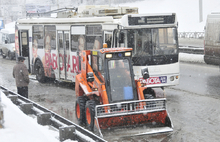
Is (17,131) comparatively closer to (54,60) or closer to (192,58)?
(54,60)

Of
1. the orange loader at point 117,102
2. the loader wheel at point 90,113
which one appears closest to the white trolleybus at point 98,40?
the orange loader at point 117,102

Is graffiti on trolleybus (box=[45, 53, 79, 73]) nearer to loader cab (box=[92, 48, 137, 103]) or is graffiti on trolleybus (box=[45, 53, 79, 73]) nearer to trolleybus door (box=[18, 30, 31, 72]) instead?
trolleybus door (box=[18, 30, 31, 72])

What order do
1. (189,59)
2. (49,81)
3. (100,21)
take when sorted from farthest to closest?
1. (189,59)
2. (49,81)
3. (100,21)

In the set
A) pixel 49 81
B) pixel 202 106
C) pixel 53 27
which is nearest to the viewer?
pixel 202 106

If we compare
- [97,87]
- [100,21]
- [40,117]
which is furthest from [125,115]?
[100,21]

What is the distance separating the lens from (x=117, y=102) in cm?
907

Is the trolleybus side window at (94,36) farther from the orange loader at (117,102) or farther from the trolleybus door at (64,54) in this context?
the orange loader at (117,102)

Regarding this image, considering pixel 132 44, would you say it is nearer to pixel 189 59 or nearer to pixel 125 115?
pixel 125 115

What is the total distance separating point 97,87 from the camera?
945 cm

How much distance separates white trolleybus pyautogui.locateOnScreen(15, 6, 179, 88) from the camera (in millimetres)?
12852

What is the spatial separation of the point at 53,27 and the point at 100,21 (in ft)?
11.2

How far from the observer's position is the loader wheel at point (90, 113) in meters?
8.98

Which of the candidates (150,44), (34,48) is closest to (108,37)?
(150,44)

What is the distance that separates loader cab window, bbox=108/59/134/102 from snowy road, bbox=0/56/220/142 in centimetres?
113
